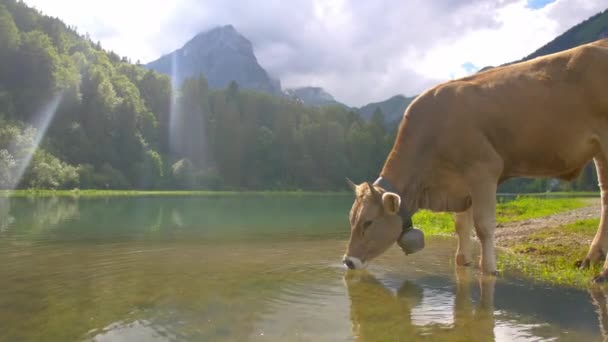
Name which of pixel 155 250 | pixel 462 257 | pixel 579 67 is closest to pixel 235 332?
pixel 462 257

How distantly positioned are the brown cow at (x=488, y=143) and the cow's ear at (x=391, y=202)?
0.05 ft

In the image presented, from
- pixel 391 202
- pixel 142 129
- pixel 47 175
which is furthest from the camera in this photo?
pixel 142 129

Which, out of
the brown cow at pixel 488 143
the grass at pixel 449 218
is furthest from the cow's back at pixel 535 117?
the grass at pixel 449 218

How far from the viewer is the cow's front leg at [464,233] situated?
849 cm

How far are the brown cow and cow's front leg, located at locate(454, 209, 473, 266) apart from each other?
0.85 metres

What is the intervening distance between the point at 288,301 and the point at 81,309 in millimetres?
2468

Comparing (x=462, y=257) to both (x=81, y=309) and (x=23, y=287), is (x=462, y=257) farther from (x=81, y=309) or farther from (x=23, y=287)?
(x=23, y=287)

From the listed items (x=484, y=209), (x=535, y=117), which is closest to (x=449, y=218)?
(x=535, y=117)

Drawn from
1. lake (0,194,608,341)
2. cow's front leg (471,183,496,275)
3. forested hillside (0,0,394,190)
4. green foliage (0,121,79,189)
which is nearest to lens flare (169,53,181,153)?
forested hillside (0,0,394,190)

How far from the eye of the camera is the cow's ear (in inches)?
271

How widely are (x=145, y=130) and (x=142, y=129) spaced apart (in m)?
0.99

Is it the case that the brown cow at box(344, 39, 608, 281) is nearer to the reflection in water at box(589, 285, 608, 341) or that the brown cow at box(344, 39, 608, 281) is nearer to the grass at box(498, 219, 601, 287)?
the reflection in water at box(589, 285, 608, 341)

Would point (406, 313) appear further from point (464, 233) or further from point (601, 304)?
point (464, 233)

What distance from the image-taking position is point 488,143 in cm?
716
